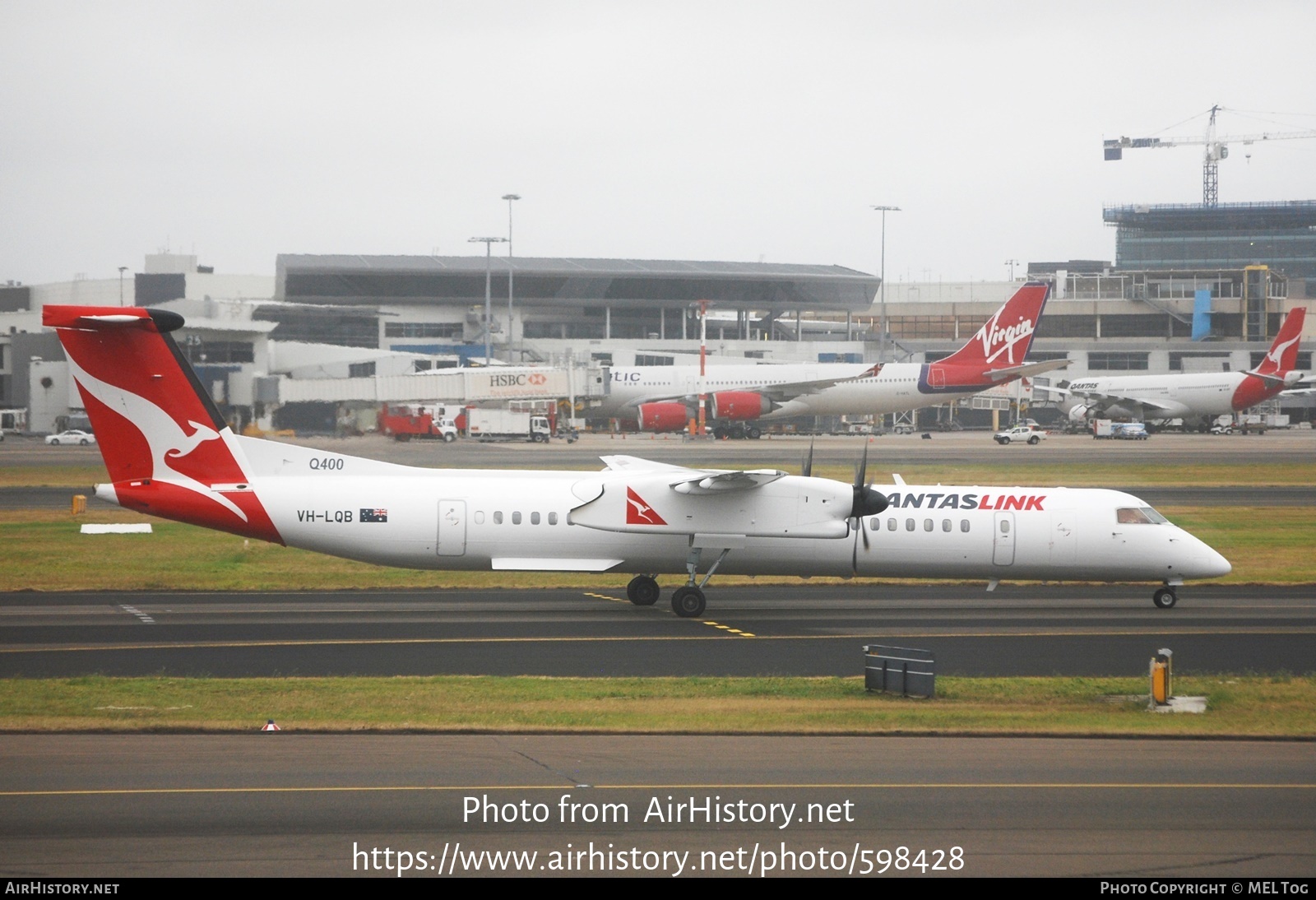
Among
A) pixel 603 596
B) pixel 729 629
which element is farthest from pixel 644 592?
pixel 729 629

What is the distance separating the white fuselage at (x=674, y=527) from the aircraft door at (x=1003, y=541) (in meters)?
0.02

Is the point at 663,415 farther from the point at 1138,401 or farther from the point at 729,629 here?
the point at 729,629

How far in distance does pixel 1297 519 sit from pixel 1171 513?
4104mm

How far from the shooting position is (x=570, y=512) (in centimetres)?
2406

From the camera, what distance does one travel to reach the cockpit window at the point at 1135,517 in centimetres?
2548

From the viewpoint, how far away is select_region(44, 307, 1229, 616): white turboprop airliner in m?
23.0

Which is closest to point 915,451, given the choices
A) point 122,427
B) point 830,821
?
point 122,427

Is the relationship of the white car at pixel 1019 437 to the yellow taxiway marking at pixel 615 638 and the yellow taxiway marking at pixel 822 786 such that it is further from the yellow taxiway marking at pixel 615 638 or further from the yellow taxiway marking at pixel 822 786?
the yellow taxiway marking at pixel 822 786

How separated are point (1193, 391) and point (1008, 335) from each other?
2311 centimetres

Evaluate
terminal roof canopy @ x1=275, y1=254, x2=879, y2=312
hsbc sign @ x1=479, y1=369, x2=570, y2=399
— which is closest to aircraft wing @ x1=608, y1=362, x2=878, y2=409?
hsbc sign @ x1=479, y1=369, x2=570, y2=399

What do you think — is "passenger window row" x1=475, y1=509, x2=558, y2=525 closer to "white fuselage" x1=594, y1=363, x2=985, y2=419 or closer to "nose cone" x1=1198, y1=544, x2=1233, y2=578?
"nose cone" x1=1198, y1=544, x2=1233, y2=578

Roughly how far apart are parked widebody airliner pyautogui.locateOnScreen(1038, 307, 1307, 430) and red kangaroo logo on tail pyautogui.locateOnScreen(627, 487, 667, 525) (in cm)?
7149

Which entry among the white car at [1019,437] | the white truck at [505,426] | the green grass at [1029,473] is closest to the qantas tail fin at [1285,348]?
the white car at [1019,437]
